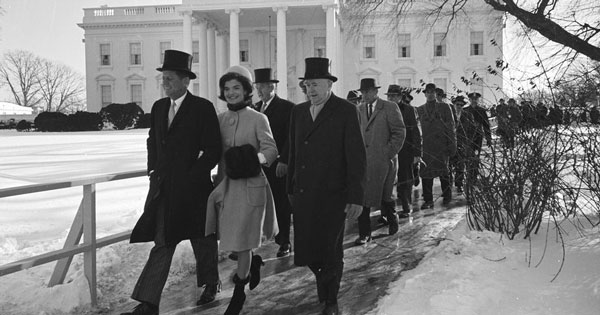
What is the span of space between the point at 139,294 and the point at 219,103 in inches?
1530

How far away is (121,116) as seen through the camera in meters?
41.2

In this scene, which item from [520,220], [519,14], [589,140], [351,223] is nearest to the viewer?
[589,140]

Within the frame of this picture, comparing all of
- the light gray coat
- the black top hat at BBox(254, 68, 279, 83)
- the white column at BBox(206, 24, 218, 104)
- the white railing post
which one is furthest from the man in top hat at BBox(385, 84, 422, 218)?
the white column at BBox(206, 24, 218, 104)

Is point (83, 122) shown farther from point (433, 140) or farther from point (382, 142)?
point (382, 142)

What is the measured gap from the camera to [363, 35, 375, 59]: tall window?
5222 cm

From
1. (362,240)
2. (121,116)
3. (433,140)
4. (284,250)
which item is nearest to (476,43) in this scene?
(121,116)

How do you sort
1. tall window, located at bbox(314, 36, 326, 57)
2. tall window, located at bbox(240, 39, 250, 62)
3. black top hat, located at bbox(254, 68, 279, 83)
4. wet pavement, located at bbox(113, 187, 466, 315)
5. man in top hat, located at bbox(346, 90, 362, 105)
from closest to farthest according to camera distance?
1. wet pavement, located at bbox(113, 187, 466, 315)
2. black top hat, located at bbox(254, 68, 279, 83)
3. man in top hat, located at bbox(346, 90, 362, 105)
4. tall window, located at bbox(314, 36, 326, 57)
5. tall window, located at bbox(240, 39, 250, 62)

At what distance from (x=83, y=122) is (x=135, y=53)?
67.9 ft

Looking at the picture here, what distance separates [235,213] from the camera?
174 inches

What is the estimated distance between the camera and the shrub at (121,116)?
41.2 m

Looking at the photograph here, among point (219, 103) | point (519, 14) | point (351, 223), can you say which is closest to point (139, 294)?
point (351, 223)

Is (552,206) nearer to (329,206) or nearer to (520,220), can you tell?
(520,220)

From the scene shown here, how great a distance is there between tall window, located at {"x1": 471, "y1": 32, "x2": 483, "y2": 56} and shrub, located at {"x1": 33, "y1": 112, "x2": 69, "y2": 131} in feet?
114

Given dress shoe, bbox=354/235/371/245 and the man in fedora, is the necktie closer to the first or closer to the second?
the man in fedora
